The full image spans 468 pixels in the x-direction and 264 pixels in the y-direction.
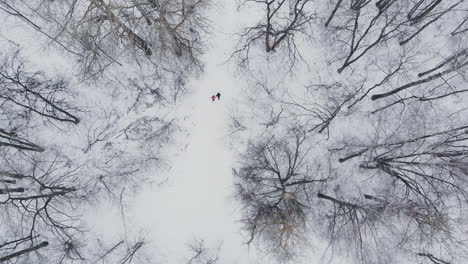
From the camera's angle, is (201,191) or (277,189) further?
(201,191)

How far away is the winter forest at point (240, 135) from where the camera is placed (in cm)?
1459

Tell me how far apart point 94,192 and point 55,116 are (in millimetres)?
3471

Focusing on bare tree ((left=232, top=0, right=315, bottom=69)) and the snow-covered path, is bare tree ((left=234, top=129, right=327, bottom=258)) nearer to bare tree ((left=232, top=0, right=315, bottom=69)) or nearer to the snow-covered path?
the snow-covered path

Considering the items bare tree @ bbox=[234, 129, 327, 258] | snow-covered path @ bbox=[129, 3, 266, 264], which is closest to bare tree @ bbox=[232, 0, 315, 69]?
snow-covered path @ bbox=[129, 3, 266, 264]

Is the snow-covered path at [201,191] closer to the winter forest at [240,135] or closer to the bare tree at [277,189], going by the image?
the winter forest at [240,135]

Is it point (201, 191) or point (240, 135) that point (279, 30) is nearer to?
point (240, 135)

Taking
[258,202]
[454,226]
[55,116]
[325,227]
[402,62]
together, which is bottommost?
[454,226]

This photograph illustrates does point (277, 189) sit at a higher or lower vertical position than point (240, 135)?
lower

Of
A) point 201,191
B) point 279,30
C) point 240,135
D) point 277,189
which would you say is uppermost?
point 279,30

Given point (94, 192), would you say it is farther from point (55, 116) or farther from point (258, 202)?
point (258, 202)

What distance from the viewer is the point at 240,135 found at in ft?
49.8

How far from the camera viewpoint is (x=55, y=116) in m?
15.0

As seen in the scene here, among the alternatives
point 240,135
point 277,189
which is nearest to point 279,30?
point 240,135

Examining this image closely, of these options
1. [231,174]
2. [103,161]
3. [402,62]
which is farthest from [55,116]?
[402,62]
